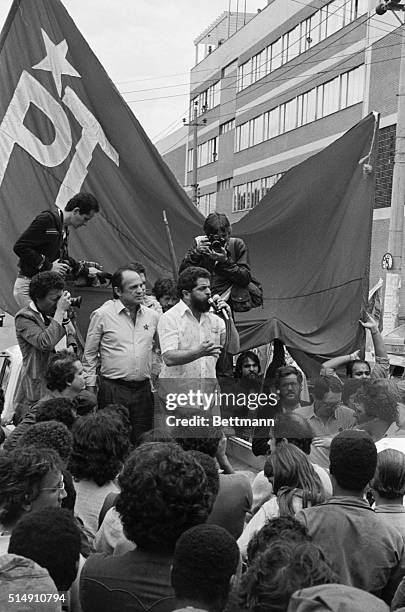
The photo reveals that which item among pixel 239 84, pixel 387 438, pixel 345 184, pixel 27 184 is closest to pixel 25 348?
pixel 27 184

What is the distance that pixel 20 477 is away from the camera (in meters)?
2.98

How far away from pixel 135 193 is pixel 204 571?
15.7 ft

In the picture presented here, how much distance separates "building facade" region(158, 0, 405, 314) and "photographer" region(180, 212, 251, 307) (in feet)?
46.6

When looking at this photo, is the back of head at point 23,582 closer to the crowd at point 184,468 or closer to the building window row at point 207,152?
the crowd at point 184,468

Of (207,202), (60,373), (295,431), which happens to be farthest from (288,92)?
(295,431)

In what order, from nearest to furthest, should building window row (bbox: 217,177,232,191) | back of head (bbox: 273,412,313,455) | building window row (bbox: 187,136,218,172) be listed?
back of head (bbox: 273,412,313,455), building window row (bbox: 217,177,232,191), building window row (bbox: 187,136,218,172)

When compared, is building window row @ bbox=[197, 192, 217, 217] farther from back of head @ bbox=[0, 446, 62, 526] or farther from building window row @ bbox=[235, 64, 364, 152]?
back of head @ bbox=[0, 446, 62, 526]

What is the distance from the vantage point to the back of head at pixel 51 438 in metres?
3.51

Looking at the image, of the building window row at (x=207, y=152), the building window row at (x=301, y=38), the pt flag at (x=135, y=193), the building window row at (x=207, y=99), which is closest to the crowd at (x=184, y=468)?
the pt flag at (x=135, y=193)

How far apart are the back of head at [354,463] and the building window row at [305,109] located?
2466 centimetres

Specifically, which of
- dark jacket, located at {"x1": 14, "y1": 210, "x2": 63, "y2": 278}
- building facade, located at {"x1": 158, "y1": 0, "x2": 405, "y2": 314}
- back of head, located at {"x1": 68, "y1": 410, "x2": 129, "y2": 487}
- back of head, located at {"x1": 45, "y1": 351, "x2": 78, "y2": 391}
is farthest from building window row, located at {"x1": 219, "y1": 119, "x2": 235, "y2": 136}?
back of head, located at {"x1": 68, "y1": 410, "x2": 129, "y2": 487}

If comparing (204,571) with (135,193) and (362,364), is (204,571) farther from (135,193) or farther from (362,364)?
(135,193)

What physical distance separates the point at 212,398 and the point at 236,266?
1.13m

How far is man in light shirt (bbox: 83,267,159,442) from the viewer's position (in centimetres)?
508
